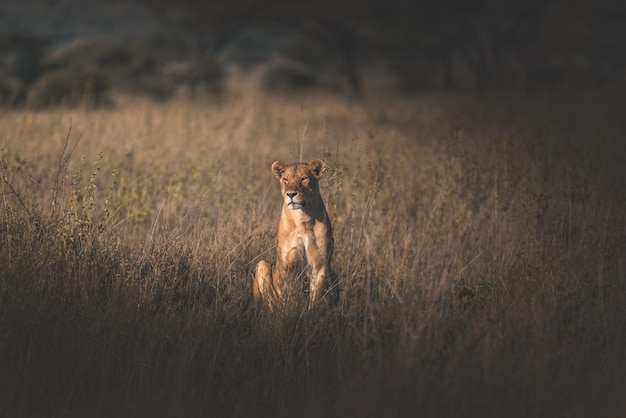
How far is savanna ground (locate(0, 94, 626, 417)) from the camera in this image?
3664mm

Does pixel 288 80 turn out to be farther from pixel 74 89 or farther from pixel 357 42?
pixel 74 89

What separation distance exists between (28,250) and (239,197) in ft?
6.92

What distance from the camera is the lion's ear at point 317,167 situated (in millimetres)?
4852

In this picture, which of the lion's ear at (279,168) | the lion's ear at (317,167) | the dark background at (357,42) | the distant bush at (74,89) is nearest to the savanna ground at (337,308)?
the lion's ear at (317,167)

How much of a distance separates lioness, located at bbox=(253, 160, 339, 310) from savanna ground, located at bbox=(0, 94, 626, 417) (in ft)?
0.55

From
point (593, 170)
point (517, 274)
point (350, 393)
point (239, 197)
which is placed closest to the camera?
point (350, 393)

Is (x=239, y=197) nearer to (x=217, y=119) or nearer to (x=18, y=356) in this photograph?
(x=18, y=356)

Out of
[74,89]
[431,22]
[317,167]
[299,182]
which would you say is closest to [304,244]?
[299,182]

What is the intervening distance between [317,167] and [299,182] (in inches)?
8.4

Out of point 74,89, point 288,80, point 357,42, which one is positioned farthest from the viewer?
point 288,80

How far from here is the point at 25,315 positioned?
410 centimetres

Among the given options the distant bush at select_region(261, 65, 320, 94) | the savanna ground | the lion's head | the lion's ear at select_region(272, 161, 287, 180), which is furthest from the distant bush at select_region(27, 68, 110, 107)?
the distant bush at select_region(261, 65, 320, 94)

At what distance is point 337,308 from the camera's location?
4637 mm

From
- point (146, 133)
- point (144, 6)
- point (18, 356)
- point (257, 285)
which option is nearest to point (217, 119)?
point (146, 133)
